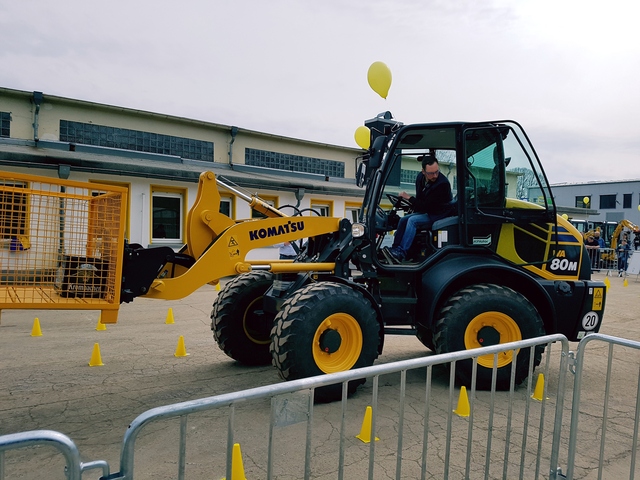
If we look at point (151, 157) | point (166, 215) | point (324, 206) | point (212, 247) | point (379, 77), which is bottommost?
point (212, 247)

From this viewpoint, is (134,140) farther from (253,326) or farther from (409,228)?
(409,228)

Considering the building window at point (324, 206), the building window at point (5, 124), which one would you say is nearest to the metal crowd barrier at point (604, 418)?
the building window at point (324, 206)

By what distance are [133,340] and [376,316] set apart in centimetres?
414

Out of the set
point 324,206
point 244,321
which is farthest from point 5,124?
point 244,321

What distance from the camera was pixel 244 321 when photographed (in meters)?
5.78

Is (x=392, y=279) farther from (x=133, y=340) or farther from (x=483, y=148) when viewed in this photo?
(x=133, y=340)

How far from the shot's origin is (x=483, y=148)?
5.36m

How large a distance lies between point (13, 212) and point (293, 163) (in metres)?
19.2

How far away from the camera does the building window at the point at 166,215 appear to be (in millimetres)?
15516

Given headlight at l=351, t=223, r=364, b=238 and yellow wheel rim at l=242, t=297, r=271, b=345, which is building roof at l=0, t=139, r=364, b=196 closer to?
yellow wheel rim at l=242, t=297, r=271, b=345

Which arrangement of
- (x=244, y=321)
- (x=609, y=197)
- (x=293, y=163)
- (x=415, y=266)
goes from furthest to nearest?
(x=609, y=197) < (x=293, y=163) < (x=244, y=321) < (x=415, y=266)

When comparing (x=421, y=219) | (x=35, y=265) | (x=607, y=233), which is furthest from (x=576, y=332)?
(x=607, y=233)

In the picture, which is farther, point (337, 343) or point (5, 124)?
point (5, 124)

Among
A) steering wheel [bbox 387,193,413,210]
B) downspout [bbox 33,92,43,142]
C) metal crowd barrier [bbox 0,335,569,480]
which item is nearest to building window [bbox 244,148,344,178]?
downspout [bbox 33,92,43,142]
